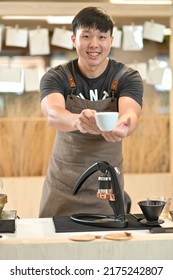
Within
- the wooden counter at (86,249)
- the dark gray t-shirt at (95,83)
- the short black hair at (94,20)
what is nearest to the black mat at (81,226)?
the wooden counter at (86,249)

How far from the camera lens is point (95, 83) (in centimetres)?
286

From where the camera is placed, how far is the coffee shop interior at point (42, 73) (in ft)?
14.6

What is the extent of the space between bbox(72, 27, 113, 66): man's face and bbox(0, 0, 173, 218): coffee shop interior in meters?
1.79

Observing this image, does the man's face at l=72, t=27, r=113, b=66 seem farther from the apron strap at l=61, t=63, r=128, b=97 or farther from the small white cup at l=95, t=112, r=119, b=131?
the small white cup at l=95, t=112, r=119, b=131

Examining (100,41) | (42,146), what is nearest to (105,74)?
(100,41)

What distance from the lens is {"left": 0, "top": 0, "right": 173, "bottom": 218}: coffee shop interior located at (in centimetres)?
446

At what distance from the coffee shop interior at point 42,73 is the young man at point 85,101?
1.59m

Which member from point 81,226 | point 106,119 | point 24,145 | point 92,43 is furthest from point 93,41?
point 24,145

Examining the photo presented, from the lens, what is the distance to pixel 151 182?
4613mm

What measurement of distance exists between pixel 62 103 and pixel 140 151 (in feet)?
6.56

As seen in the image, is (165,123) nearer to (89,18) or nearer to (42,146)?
(42,146)

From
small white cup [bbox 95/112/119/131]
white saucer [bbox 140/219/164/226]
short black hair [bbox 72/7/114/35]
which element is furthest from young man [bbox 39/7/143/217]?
small white cup [bbox 95/112/119/131]

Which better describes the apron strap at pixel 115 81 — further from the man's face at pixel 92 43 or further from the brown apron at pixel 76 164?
the man's face at pixel 92 43
